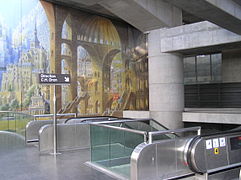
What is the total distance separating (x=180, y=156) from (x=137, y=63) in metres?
20.0

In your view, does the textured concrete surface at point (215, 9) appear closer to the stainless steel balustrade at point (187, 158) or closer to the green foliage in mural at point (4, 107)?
the stainless steel balustrade at point (187, 158)

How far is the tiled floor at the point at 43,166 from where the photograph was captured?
5852 millimetres

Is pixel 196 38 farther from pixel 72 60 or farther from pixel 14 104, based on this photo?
pixel 14 104

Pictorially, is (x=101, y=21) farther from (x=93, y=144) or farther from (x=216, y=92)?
(x=93, y=144)

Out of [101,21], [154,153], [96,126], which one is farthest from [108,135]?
[101,21]

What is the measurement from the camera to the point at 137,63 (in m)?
24.8

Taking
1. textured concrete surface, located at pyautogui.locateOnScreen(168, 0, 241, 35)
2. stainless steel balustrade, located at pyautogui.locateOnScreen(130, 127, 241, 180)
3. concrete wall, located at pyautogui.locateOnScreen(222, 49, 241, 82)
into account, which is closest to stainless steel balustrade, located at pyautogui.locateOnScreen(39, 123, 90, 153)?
stainless steel balustrade, located at pyautogui.locateOnScreen(130, 127, 241, 180)

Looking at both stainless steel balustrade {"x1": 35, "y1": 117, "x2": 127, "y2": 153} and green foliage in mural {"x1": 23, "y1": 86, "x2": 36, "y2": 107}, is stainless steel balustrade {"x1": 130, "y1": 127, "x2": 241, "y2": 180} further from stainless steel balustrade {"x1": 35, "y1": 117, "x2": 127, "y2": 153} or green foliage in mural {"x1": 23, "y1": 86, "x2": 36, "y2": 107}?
green foliage in mural {"x1": 23, "y1": 86, "x2": 36, "y2": 107}

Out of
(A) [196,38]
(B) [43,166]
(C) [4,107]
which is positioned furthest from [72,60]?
(B) [43,166]

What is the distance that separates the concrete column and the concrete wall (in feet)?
28.7

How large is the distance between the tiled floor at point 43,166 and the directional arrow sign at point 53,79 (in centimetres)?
215

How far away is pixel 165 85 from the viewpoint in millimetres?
14555

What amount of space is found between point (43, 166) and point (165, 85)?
361 inches

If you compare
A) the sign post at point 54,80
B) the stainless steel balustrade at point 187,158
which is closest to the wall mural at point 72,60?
the sign post at point 54,80
